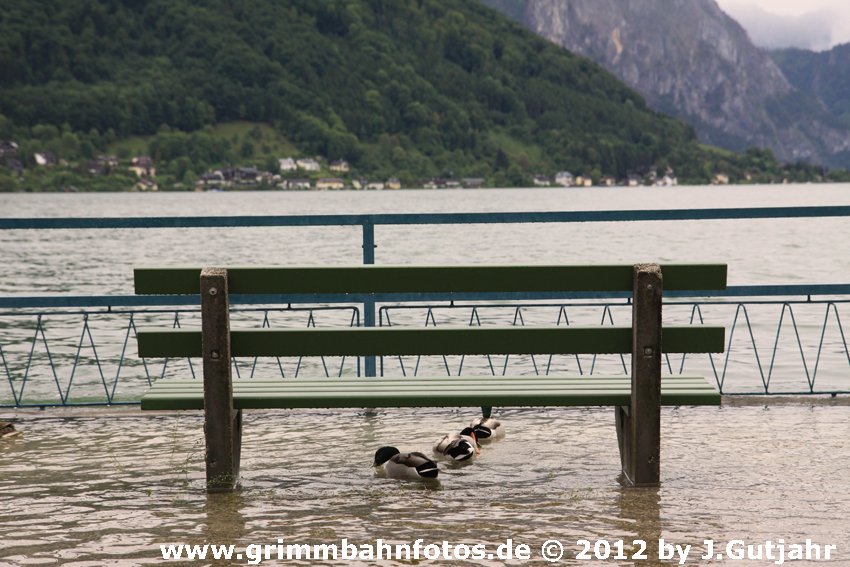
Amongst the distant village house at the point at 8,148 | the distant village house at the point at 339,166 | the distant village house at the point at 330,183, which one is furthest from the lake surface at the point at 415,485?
the distant village house at the point at 339,166

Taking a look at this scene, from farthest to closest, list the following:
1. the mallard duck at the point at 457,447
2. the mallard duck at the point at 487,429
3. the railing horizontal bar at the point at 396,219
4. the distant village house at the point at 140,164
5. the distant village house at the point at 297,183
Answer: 1. the distant village house at the point at 297,183
2. the distant village house at the point at 140,164
3. the railing horizontal bar at the point at 396,219
4. the mallard duck at the point at 487,429
5. the mallard duck at the point at 457,447

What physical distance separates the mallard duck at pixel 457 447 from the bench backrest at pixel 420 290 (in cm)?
103

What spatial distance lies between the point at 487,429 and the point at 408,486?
1.13 meters

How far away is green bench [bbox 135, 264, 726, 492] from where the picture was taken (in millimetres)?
5555

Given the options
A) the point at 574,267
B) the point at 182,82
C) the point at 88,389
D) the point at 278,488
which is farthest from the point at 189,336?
the point at 182,82

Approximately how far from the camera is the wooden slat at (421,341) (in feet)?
18.3

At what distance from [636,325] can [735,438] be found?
1.93 m

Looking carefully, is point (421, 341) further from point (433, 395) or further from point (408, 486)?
point (408, 486)

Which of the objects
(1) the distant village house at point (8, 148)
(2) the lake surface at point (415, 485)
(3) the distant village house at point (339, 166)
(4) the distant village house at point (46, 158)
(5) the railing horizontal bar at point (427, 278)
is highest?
(1) the distant village house at point (8, 148)

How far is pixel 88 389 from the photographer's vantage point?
21.5 meters

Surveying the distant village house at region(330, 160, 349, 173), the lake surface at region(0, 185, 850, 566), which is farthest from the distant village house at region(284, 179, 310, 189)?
the lake surface at region(0, 185, 850, 566)

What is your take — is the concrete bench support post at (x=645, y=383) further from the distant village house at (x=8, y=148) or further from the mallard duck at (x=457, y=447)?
the distant village house at (x=8, y=148)

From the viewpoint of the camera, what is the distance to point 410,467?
6070mm

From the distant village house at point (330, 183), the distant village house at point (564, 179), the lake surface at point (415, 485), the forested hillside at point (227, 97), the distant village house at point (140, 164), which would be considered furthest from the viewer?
the distant village house at point (564, 179)
